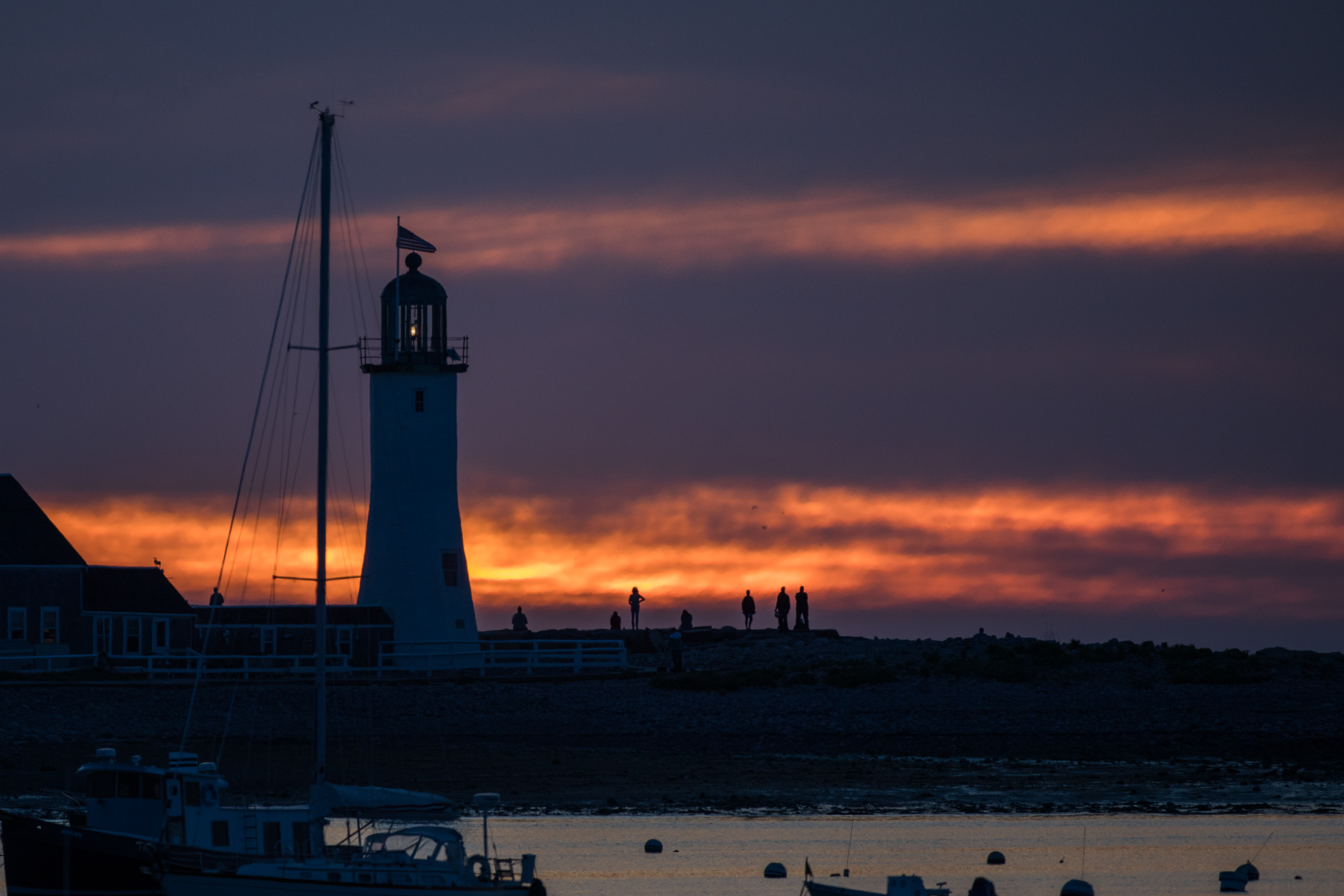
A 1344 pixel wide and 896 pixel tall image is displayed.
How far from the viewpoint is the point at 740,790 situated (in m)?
43.4

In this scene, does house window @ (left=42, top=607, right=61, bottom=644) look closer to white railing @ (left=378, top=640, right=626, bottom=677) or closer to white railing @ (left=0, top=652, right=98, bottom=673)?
white railing @ (left=0, top=652, right=98, bottom=673)

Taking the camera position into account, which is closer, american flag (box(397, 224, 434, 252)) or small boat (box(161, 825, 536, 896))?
small boat (box(161, 825, 536, 896))

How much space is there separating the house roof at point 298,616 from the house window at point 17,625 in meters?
5.34

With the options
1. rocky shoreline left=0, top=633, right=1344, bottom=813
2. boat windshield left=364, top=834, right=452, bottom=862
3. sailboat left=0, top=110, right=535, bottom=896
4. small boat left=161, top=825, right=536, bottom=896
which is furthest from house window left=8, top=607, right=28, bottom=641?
small boat left=161, top=825, right=536, bottom=896

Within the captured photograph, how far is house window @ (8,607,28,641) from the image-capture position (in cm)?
5966

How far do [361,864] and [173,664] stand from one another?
34198 millimetres

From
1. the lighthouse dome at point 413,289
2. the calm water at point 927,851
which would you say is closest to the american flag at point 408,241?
the lighthouse dome at point 413,289

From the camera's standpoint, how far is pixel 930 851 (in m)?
37.1

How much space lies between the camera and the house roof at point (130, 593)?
6091 centimetres

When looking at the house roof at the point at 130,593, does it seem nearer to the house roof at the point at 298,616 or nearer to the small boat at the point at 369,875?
the house roof at the point at 298,616

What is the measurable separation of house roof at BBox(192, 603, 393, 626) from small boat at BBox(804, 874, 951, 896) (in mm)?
32993

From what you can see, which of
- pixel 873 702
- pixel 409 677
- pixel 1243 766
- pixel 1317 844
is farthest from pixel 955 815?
pixel 409 677

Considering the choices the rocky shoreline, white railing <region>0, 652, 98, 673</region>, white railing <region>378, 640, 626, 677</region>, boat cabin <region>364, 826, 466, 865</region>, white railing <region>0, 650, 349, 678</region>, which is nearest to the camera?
boat cabin <region>364, 826, 466, 865</region>

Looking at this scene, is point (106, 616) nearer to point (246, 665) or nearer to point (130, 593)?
point (130, 593)
